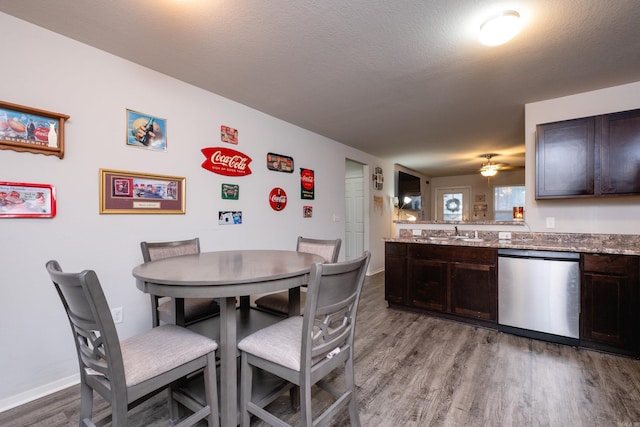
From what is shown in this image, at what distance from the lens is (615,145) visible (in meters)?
2.64

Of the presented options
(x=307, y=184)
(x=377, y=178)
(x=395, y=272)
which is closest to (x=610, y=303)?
(x=395, y=272)

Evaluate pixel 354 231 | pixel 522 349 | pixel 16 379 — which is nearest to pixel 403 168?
pixel 354 231

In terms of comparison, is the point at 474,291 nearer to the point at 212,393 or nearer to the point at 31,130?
the point at 212,393

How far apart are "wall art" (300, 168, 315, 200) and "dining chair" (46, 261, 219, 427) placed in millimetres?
2764

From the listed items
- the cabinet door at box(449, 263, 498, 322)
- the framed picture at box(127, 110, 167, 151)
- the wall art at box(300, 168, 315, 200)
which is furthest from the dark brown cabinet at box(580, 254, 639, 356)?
the framed picture at box(127, 110, 167, 151)

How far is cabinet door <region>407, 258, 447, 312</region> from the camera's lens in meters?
3.23

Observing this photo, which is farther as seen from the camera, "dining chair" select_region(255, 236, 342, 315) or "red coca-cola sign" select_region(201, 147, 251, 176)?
"red coca-cola sign" select_region(201, 147, 251, 176)

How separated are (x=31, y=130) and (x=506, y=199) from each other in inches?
362

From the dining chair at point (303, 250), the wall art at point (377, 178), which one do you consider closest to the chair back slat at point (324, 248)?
the dining chair at point (303, 250)

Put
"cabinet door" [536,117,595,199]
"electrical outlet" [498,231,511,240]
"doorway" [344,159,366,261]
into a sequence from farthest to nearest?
1. "doorway" [344,159,366,261]
2. "electrical outlet" [498,231,511,240]
3. "cabinet door" [536,117,595,199]

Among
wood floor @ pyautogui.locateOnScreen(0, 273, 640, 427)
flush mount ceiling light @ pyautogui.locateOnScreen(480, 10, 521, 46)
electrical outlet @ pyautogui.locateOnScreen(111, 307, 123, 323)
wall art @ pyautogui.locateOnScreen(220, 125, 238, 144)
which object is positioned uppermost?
flush mount ceiling light @ pyautogui.locateOnScreen(480, 10, 521, 46)

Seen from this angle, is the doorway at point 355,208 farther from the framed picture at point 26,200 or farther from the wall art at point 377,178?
the framed picture at point 26,200

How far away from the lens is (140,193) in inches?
93.4

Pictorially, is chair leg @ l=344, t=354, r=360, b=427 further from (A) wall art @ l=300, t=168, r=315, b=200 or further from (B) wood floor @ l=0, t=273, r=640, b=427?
(A) wall art @ l=300, t=168, r=315, b=200
